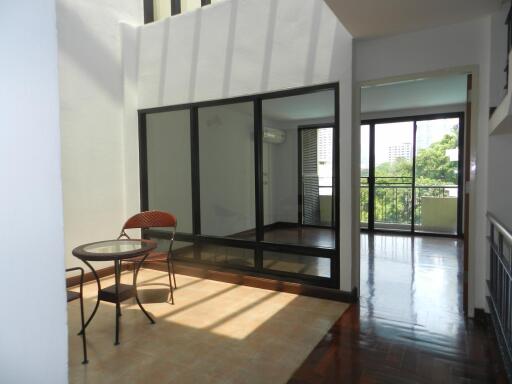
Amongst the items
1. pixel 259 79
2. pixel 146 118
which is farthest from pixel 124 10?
pixel 259 79

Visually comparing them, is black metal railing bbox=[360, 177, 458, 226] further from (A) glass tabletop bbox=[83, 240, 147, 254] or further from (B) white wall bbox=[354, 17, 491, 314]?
(A) glass tabletop bbox=[83, 240, 147, 254]

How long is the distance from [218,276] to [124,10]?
3744 millimetres

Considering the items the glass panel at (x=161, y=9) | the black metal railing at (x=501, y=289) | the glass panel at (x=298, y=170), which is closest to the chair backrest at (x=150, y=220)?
the glass panel at (x=298, y=170)

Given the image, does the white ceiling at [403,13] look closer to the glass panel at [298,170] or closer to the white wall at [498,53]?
the white wall at [498,53]

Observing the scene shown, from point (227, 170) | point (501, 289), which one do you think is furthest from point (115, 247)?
point (501, 289)

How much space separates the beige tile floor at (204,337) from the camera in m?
2.33

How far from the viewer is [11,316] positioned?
1.89 ft

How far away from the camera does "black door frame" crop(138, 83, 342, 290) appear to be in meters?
3.61

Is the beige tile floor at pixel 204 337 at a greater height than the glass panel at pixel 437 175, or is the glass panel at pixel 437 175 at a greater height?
the glass panel at pixel 437 175

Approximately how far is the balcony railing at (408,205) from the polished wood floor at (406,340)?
9.58 feet

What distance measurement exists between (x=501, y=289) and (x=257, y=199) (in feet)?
8.09

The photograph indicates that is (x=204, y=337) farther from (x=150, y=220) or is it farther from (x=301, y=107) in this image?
(x=301, y=107)

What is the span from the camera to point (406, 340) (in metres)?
2.74

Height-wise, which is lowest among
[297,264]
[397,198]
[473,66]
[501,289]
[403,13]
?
[297,264]
